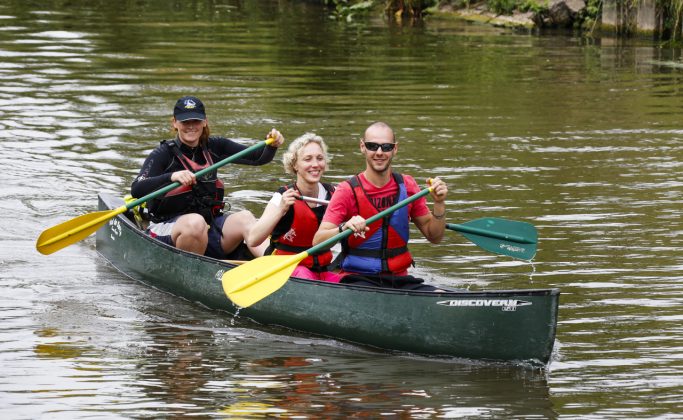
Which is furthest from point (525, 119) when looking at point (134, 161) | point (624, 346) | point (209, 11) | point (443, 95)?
point (209, 11)

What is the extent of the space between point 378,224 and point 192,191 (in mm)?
1922

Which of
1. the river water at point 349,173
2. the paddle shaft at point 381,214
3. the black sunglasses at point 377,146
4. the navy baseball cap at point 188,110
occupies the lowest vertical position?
the river water at point 349,173

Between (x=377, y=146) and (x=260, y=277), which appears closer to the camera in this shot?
(x=377, y=146)

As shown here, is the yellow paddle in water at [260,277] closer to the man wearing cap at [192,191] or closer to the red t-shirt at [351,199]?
the red t-shirt at [351,199]

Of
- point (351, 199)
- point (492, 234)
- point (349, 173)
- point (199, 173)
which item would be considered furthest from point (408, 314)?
point (349, 173)

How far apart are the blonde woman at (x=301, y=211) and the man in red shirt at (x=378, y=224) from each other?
13.9 inches

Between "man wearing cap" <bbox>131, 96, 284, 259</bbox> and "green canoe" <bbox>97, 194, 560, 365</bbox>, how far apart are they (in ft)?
0.85

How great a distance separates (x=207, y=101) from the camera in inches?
656

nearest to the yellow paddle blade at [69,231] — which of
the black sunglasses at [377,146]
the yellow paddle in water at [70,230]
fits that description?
the yellow paddle in water at [70,230]

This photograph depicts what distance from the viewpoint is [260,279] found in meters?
7.42

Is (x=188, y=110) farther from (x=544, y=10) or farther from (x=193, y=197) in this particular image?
(x=544, y=10)

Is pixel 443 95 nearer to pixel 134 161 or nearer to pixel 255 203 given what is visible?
pixel 134 161

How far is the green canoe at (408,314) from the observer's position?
263 inches

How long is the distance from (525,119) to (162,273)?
25.2 ft
